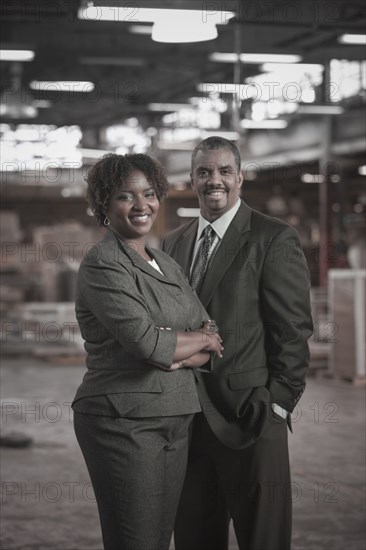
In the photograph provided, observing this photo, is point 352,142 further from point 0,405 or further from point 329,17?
point 0,405

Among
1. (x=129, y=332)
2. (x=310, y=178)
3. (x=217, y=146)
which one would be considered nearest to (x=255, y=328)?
(x=217, y=146)

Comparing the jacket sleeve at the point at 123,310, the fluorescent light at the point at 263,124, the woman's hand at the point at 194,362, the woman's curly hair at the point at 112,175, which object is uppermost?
the fluorescent light at the point at 263,124

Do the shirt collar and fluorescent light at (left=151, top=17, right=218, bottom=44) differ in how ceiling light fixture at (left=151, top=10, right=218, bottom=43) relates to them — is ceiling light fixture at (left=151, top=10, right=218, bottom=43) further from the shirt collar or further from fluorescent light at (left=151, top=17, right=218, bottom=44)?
the shirt collar

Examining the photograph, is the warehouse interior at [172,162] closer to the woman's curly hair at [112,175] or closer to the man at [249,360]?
the woman's curly hair at [112,175]

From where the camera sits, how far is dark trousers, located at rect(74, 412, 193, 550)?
8.12 ft

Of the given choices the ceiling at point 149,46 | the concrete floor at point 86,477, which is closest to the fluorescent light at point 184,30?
the ceiling at point 149,46

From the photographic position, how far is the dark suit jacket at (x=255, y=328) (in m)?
3.03

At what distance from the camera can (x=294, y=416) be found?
8.11 m

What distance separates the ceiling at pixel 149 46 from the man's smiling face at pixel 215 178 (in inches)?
290

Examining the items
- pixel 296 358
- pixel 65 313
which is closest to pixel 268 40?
pixel 65 313

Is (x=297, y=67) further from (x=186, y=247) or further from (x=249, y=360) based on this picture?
(x=249, y=360)

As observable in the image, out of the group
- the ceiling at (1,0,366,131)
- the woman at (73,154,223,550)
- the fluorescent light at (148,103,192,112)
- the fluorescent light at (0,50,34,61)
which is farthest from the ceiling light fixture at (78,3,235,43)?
the fluorescent light at (148,103,192,112)

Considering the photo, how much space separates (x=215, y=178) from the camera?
304 cm

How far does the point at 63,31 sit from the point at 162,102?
16.6 feet
